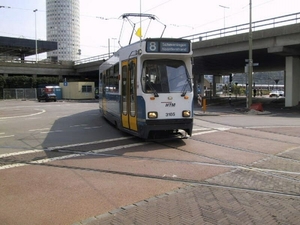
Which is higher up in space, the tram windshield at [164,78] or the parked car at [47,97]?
the tram windshield at [164,78]

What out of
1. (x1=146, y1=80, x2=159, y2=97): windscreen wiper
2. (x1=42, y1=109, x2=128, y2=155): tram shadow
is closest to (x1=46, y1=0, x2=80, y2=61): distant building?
(x1=42, y1=109, x2=128, y2=155): tram shadow

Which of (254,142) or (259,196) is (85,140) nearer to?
(254,142)

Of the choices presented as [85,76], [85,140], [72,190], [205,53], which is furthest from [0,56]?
[72,190]

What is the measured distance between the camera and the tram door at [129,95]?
A: 10336 millimetres

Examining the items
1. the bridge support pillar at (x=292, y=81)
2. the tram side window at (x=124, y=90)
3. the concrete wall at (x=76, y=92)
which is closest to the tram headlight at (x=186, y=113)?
the tram side window at (x=124, y=90)

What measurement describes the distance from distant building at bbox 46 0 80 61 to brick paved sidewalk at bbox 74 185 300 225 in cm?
6848

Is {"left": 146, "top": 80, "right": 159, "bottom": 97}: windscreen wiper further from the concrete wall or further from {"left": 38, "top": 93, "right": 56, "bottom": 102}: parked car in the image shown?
the concrete wall

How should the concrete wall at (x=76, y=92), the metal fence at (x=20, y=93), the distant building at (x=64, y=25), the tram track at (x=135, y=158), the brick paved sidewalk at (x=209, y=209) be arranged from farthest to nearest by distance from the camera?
the distant building at (x=64, y=25)
the metal fence at (x=20, y=93)
the concrete wall at (x=76, y=92)
the tram track at (x=135, y=158)
the brick paved sidewalk at (x=209, y=209)

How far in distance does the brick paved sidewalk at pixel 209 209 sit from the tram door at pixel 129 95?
5114 mm

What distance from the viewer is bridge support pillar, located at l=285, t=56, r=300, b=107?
1211 inches

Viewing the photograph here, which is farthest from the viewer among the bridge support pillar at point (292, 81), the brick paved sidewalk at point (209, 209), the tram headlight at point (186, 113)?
the bridge support pillar at point (292, 81)

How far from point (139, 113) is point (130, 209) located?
5.31 m

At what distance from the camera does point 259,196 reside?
5391 mm

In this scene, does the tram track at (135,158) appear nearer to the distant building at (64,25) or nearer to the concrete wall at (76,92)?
the concrete wall at (76,92)
